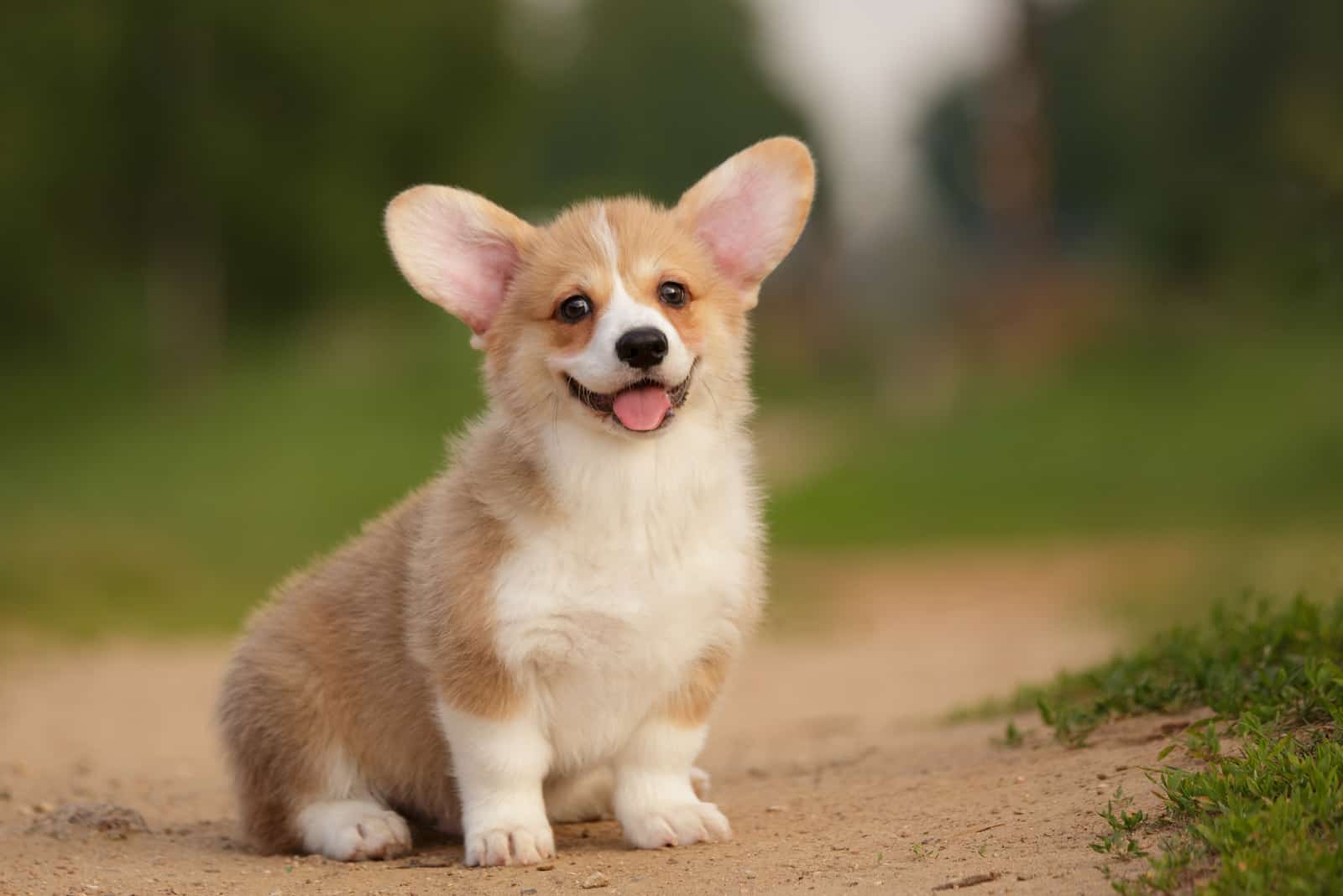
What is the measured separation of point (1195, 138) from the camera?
2253cm

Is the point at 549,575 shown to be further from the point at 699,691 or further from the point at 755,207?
the point at 755,207

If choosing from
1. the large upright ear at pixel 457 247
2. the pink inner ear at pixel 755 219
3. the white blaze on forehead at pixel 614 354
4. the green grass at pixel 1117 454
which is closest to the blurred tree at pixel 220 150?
the green grass at pixel 1117 454

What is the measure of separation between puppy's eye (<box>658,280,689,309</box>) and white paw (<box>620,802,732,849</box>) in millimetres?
1378

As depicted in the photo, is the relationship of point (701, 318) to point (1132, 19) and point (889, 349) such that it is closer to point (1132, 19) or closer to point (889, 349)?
point (889, 349)

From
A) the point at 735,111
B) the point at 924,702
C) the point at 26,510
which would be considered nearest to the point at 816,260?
the point at 735,111

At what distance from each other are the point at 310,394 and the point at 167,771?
A: 1534 cm

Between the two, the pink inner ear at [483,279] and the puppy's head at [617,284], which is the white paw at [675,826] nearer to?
the puppy's head at [617,284]

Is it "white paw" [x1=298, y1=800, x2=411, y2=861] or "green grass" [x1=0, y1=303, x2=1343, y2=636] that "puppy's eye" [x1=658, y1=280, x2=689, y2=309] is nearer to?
"white paw" [x1=298, y1=800, x2=411, y2=861]

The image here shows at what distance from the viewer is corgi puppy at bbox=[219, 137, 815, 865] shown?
13.2 ft

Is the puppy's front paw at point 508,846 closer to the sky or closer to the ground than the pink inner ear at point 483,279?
closer to the ground

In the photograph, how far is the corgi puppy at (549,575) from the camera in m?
4.02

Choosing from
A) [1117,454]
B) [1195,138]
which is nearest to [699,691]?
[1117,454]

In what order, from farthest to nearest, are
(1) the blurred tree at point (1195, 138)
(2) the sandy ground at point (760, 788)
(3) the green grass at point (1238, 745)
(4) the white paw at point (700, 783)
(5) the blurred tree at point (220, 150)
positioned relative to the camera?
(5) the blurred tree at point (220, 150) < (1) the blurred tree at point (1195, 138) < (4) the white paw at point (700, 783) < (2) the sandy ground at point (760, 788) < (3) the green grass at point (1238, 745)

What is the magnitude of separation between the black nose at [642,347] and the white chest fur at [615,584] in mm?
254
